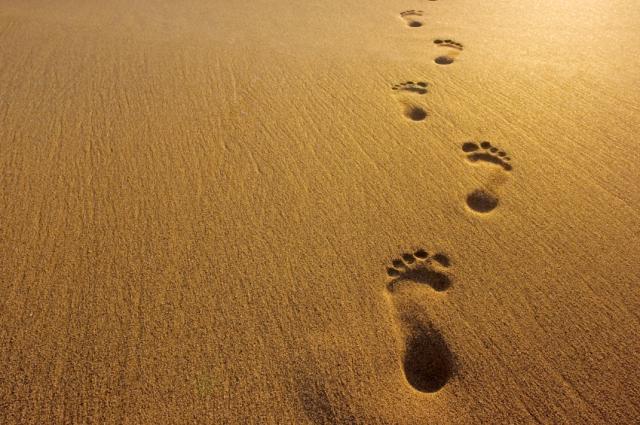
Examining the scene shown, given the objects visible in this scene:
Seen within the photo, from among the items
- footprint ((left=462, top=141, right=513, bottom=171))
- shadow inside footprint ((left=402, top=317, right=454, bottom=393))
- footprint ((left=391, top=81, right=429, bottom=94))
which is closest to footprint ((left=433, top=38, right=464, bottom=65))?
footprint ((left=391, top=81, right=429, bottom=94))

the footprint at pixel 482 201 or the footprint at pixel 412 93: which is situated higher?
the footprint at pixel 412 93

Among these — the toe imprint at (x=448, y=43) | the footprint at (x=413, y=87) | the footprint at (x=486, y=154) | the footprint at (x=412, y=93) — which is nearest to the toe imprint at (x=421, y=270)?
the footprint at (x=486, y=154)

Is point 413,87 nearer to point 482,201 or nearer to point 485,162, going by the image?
point 485,162

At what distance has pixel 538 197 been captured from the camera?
1785 mm

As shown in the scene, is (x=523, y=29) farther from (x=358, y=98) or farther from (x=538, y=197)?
(x=538, y=197)

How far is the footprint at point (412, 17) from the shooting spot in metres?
3.32

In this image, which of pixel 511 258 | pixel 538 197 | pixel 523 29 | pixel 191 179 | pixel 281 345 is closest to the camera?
pixel 281 345

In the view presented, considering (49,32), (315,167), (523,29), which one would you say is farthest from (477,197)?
(49,32)

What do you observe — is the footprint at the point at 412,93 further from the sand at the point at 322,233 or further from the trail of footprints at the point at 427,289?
the trail of footprints at the point at 427,289

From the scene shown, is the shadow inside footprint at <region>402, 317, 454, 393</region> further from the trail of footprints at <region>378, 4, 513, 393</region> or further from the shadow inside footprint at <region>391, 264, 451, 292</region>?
the shadow inside footprint at <region>391, 264, 451, 292</region>

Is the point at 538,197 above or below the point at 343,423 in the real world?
above

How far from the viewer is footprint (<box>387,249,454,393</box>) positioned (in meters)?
1.28

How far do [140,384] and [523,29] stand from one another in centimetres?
339

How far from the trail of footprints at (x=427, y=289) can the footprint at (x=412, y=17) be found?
5.51 feet
